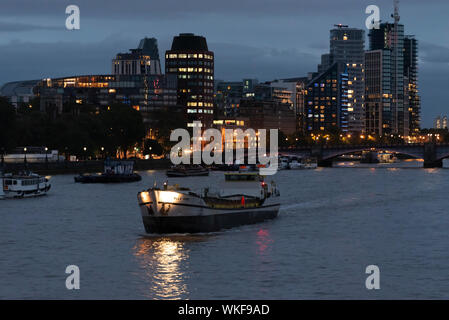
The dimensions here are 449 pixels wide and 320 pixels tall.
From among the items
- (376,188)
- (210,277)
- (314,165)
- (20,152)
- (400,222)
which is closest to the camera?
(210,277)

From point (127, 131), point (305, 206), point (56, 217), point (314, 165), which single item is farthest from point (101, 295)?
point (314, 165)

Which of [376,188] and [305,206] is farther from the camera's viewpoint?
[376,188]

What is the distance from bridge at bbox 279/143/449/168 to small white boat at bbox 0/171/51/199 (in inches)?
3928

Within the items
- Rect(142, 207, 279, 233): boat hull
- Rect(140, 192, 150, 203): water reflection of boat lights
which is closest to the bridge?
Rect(142, 207, 279, 233): boat hull

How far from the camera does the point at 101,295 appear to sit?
31578 millimetres

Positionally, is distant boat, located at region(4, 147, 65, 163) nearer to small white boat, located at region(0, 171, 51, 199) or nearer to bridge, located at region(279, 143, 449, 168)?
small white boat, located at region(0, 171, 51, 199)

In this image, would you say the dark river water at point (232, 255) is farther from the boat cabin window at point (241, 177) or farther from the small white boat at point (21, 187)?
the small white boat at point (21, 187)

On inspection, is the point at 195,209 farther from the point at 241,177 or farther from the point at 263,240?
the point at 241,177

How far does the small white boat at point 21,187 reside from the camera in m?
77.4

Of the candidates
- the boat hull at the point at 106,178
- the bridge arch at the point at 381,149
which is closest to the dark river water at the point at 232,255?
the boat hull at the point at 106,178

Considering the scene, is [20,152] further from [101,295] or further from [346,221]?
[101,295]

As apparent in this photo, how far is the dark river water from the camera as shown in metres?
32.4

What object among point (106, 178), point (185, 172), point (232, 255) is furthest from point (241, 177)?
point (185, 172)
